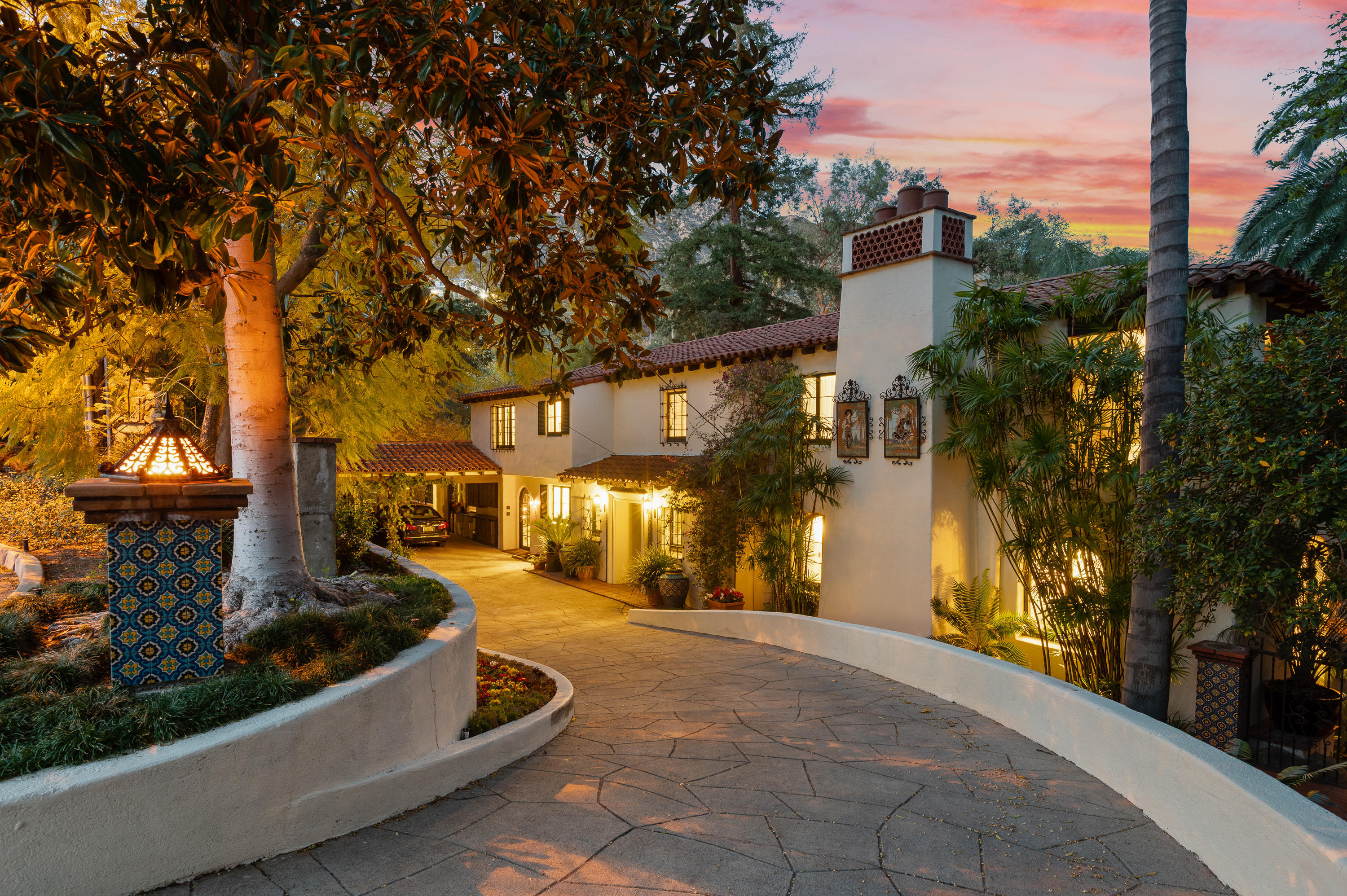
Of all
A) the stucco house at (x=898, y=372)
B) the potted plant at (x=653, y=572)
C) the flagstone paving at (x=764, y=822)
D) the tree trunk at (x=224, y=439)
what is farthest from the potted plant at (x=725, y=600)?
the tree trunk at (x=224, y=439)

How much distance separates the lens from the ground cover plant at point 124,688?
3646 mm

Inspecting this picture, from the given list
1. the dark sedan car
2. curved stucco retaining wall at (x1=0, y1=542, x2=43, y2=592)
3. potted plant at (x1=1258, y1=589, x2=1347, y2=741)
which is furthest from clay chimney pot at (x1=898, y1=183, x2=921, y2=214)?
the dark sedan car

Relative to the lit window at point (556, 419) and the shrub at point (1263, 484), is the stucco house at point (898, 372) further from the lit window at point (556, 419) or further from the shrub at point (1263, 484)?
the lit window at point (556, 419)

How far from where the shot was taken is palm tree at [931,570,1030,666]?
10.4 m

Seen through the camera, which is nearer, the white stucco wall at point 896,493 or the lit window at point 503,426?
the white stucco wall at point 896,493

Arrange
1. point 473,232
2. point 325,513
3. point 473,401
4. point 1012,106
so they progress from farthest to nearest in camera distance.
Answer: point 473,401, point 1012,106, point 325,513, point 473,232

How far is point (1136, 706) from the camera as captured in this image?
6430 mm

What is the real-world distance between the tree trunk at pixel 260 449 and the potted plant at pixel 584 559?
1304 cm

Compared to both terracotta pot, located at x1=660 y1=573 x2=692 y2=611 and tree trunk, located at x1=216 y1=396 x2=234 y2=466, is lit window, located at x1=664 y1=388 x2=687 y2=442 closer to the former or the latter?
terracotta pot, located at x1=660 y1=573 x2=692 y2=611

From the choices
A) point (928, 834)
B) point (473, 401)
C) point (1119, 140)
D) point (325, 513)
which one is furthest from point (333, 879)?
point (473, 401)

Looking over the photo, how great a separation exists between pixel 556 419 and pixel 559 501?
2.39 meters

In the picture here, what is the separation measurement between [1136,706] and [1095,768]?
1.04 metres

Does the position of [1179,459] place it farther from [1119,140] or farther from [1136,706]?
[1119,140]

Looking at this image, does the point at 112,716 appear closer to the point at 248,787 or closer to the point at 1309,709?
the point at 248,787
